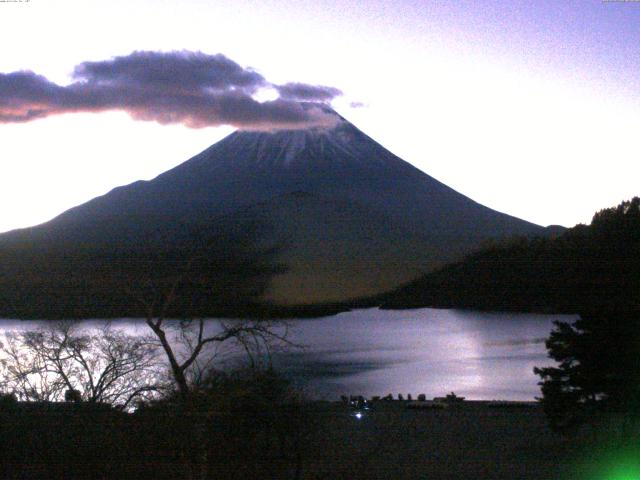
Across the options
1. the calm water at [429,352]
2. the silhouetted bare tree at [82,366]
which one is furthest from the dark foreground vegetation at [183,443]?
the calm water at [429,352]

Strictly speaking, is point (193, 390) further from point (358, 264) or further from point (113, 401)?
point (358, 264)

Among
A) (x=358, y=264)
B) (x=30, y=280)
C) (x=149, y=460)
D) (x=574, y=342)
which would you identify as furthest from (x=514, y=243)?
(x=149, y=460)

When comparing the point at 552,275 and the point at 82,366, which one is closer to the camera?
the point at 82,366

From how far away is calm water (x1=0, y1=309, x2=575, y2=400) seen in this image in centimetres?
1178

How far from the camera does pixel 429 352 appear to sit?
16406mm

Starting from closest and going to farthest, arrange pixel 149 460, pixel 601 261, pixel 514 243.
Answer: pixel 149 460 → pixel 601 261 → pixel 514 243

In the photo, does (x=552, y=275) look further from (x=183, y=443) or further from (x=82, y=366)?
(x=183, y=443)

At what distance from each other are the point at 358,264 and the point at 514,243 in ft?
16.2

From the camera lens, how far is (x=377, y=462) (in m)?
7.14

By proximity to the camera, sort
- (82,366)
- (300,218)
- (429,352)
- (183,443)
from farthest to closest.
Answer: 1. (429,352)
2. (300,218)
3. (82,366)
4. (183,443)

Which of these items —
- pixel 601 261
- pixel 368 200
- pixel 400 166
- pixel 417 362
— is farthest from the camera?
pixel 400 166

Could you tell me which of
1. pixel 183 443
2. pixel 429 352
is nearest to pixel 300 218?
pixel 429 352

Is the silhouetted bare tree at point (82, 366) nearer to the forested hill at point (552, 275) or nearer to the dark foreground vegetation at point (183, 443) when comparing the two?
the dark foreground vegetation at point (183, 443)

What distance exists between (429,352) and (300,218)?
16.7 ft
